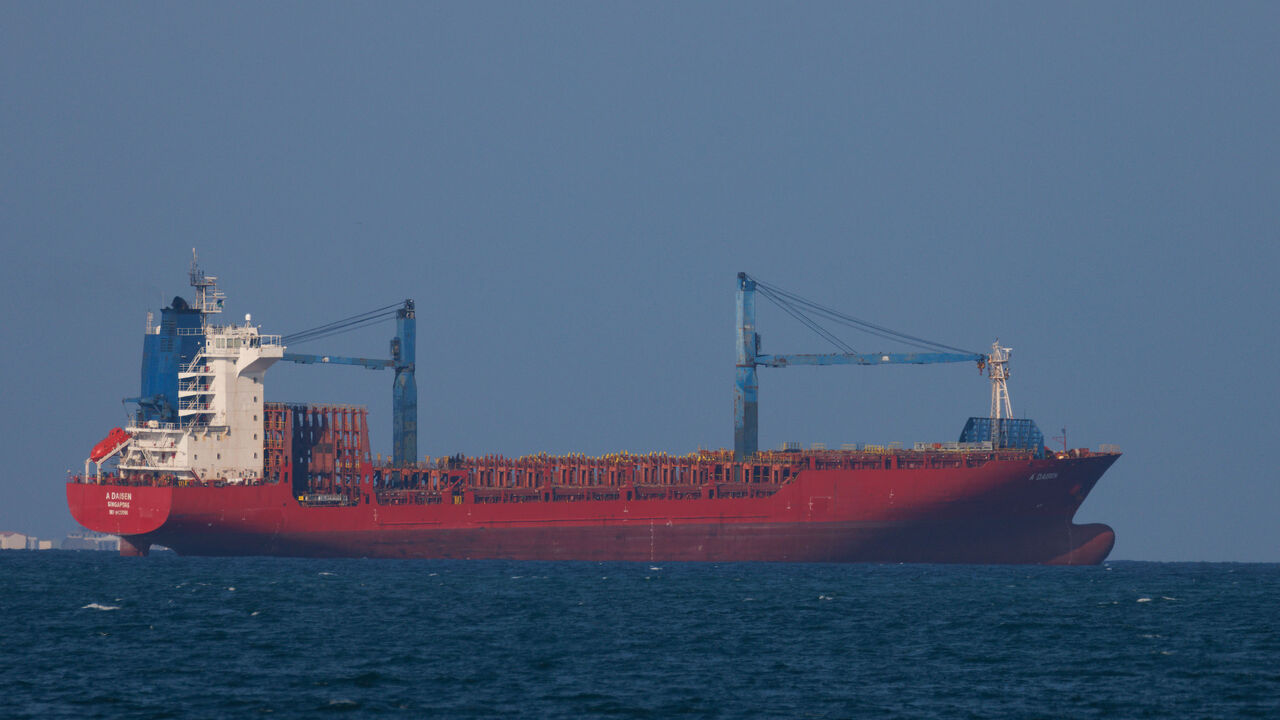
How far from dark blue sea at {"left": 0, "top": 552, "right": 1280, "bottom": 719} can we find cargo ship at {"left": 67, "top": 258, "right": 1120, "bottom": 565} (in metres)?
5.74

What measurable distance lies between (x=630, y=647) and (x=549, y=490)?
120 feet

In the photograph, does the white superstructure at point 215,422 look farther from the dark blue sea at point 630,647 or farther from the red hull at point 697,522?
the dark blue sea at point 630,647

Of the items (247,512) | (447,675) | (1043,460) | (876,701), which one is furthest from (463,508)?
(876,701)

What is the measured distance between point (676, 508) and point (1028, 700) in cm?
4201

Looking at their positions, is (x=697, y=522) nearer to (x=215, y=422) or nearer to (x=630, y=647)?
(x=215, y=422)

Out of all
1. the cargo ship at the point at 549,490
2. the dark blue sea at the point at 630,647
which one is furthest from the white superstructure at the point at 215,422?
the dark blue sea at the point at 630,647

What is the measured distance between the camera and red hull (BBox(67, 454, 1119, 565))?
236 ft

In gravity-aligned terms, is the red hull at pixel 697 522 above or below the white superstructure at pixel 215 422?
below

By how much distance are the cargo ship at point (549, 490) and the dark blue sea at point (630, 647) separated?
5.74m

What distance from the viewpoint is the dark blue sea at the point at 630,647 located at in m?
33.3

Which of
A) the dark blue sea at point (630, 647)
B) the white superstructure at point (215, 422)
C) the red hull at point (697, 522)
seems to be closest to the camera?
the dark blue sea at point (630, 647)

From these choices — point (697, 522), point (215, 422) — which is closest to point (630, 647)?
point (697, 522)

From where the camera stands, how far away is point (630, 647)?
42406 millimetres

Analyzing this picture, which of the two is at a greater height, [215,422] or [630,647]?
[215,422]
